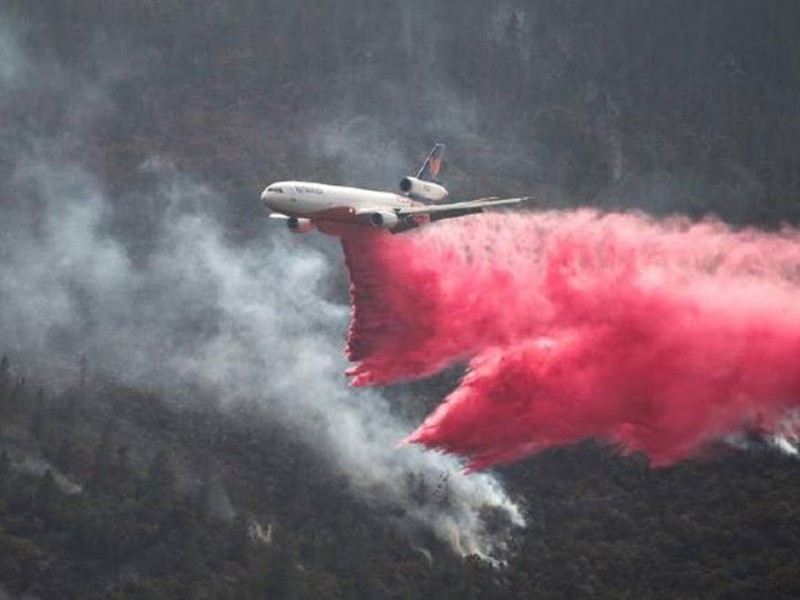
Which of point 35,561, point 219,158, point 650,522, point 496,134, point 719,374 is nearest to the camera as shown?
point 719,374

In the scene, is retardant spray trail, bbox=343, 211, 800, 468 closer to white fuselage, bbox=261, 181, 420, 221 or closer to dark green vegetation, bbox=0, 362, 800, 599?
white fuselage, bbox=261, 181, 420, 221

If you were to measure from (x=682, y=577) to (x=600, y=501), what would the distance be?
911 centimetres

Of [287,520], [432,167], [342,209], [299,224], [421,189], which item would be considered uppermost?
[432,167]

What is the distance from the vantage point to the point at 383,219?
76.2 meters

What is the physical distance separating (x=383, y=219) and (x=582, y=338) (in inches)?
519

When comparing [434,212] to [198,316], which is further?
[198,316]

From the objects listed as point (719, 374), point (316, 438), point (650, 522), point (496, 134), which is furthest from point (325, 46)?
point (719, 374)

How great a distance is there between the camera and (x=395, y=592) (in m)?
89.3

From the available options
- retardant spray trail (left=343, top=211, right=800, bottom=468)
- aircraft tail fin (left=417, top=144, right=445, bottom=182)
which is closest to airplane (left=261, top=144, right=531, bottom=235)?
retardant spray trail (left=343, top=211, right=800, bottom=468)

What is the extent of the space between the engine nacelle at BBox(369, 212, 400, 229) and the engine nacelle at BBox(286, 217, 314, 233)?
9.60ft

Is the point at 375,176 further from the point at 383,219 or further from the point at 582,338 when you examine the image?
the point at 383,219

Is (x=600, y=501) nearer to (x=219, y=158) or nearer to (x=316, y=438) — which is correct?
(x=316, y=438)

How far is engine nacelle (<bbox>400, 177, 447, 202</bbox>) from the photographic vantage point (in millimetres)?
80875

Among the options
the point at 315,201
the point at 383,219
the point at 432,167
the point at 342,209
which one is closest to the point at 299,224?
the point at 315,201
